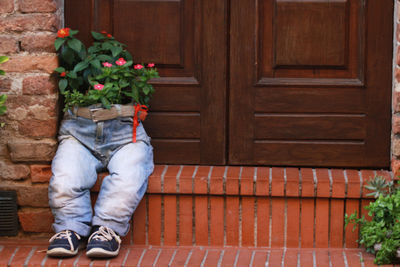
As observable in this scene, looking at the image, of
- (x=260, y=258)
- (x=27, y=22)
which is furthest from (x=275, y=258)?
(x=27, y=22)

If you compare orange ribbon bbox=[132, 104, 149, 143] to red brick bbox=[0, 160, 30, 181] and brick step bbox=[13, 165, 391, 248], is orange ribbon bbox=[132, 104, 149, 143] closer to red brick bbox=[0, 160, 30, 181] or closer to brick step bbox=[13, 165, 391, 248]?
brick step bbox=[13, 165, 391, 248]

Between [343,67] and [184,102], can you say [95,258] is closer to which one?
[184,102]

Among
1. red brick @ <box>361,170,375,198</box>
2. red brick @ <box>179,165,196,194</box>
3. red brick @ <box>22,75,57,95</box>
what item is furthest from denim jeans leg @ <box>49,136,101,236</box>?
red brick @ <box>361,170,375,198</box>

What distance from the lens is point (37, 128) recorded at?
3.99 meters

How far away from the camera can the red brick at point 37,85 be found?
3967 mm

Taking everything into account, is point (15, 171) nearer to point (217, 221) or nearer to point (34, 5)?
point (34, 5)

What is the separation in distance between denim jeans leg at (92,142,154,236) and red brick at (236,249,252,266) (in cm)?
60

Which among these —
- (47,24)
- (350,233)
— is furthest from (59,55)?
(350,233)

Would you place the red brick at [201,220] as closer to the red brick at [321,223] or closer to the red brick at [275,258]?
the red brick at [275,258]

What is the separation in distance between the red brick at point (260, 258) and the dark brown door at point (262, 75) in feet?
1.90

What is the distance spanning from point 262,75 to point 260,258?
1053 millimetres

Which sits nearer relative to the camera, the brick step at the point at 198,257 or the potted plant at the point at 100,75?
the brick step at the point at 198,257

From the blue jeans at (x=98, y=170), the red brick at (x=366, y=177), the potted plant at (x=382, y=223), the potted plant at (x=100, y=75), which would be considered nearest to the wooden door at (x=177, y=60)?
the potted plant at (x=100, y=75)

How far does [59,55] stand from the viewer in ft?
13.3
